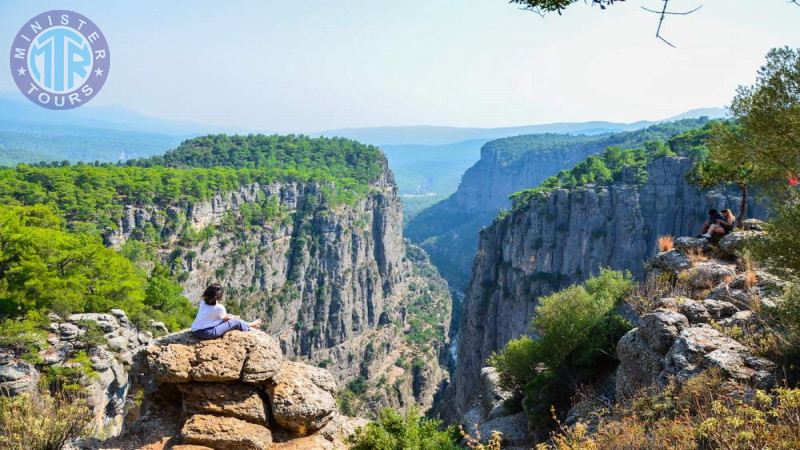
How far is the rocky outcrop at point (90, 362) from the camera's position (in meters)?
17.1

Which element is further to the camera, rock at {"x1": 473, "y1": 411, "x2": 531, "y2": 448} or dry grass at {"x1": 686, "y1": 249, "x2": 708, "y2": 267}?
rock at {"x1": 473, "y1": 411, "x2": 531, "y2": 448}

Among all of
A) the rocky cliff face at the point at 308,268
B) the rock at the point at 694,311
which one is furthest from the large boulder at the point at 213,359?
the rocky cliff face at the point at 308,268

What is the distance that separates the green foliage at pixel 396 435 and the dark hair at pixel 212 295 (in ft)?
12.7

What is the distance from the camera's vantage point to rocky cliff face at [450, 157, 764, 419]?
56.6 metres

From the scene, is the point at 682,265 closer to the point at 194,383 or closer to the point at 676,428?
the point at 676,428

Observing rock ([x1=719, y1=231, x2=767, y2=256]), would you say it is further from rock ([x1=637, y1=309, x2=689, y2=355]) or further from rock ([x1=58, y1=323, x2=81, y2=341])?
rock ([x1=58, y1=323, x2=81, y2=341])

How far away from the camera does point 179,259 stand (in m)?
60.8

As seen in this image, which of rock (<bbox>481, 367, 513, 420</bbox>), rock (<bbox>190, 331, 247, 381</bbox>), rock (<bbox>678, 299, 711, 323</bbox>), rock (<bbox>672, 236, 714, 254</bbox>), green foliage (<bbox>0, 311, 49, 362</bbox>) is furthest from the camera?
rock (<bbox>481, 367, 513, 420</bbox>)

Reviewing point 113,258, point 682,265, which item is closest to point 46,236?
point 113,258

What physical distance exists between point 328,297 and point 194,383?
83407 millimetres

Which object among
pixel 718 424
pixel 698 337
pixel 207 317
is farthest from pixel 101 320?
pixel 718 424

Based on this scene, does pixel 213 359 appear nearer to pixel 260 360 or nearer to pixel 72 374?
pixel 260 360

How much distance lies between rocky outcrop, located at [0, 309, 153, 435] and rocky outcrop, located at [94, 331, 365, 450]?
30.1ft

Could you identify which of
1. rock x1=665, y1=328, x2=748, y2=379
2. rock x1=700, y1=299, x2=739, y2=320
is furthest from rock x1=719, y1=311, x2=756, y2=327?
rock x1=665, y1=328, x2=748, y2=379
